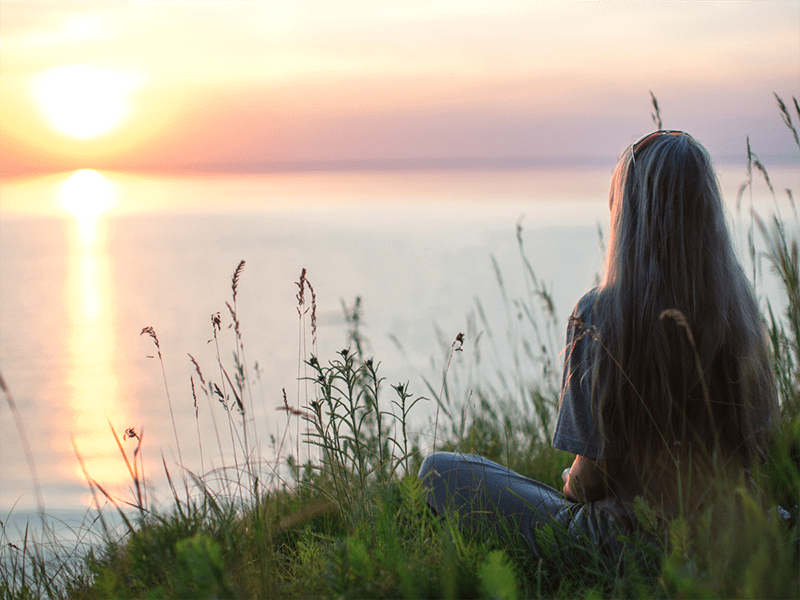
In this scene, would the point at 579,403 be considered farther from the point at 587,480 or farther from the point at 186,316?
the point at 186,316

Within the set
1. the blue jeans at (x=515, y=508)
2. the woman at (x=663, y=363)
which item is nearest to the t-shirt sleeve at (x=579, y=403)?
the woman at (x=663, y=363)

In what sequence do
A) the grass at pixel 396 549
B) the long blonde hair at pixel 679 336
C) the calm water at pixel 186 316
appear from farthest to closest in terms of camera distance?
the calm water at pixel 186 316
the long blonde hair at pixel 679 336
the grass at pixel 396 549

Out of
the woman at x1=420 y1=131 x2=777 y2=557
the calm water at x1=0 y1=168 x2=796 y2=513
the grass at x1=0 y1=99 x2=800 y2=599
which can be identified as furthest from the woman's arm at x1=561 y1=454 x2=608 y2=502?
the calm water at x1=0 y1=168 x2=796 y2=513

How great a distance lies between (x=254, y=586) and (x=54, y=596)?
0.90m

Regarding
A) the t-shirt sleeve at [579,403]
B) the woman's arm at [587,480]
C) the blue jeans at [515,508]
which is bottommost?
the blue jeans at [515,508]

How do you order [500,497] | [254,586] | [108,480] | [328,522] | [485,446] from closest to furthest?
[254,586] → [500,497] → [328,522] → [485,446] → [108,480]

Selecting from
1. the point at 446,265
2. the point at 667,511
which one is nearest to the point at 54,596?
the point at 667,511

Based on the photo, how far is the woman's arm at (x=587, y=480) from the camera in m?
1.65

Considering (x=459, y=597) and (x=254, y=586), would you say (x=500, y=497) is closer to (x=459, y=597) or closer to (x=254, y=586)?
(x=459, y=597)

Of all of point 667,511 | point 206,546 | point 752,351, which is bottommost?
point 667,511

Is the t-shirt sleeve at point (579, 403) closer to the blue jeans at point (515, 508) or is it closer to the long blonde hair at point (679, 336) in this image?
the long blonde hair at point (679, 336)

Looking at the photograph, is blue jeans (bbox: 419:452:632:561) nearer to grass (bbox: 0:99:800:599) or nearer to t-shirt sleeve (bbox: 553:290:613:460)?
grass (bbox: 0:99:800:599)

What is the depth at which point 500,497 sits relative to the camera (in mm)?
1844

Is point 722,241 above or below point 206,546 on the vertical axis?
above
